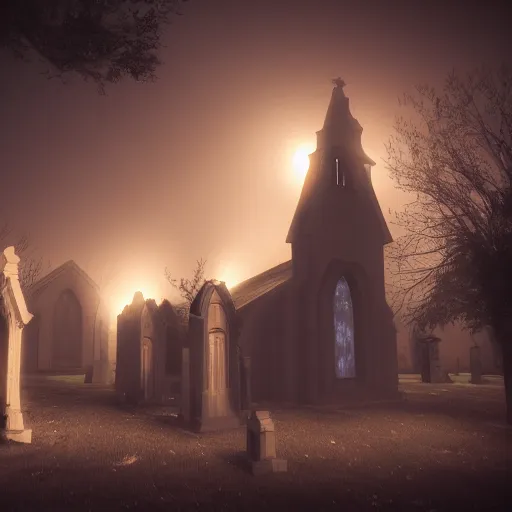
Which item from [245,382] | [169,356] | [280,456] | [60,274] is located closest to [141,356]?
[169,356]

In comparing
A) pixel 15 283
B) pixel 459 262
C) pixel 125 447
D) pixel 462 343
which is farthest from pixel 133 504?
pixel 462 343

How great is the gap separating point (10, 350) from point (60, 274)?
93.7 feet

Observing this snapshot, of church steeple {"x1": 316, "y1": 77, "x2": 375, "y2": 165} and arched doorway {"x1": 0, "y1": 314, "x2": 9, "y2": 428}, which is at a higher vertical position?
church steeple {"x1": 316, "y1": 77, "x2": 375, "y2": 165}

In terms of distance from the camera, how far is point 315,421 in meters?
16.2

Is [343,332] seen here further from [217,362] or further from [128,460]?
[128,460]

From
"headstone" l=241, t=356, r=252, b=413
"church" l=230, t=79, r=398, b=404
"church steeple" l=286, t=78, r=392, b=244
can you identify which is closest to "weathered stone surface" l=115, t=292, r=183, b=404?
"church" l=230, t=79, r=398, b=404

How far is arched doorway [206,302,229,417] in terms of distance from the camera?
50.5ft

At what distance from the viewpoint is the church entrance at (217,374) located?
1536 centimetres

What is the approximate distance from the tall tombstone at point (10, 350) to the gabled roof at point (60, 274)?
2755 centimetres

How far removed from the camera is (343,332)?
21.8m

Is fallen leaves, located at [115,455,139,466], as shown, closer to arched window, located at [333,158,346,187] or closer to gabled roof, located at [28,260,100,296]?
arched window, located at [333,158,346,187]

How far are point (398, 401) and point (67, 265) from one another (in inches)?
1104

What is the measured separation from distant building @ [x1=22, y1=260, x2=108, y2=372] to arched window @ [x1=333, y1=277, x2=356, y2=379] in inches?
874

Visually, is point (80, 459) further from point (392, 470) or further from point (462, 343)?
point (462, 343)
